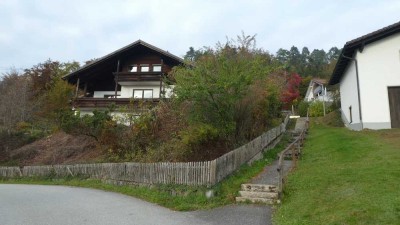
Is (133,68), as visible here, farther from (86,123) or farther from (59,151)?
(86,123)

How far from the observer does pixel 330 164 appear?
44.9 feet

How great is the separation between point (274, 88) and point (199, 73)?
648 centimetres

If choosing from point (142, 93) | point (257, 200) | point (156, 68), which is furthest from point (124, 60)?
point (257, 200)

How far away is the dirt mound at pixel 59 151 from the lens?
81.4 ft

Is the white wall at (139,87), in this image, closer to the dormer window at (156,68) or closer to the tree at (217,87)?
the dormer window at (156,68)

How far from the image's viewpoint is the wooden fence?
12.5 metres

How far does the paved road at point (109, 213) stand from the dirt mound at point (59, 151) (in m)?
10.3

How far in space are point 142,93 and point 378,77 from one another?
68.6ft

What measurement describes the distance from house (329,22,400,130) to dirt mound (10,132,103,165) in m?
17.4

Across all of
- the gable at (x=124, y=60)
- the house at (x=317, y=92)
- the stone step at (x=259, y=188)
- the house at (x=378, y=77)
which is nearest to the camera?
the stone step at (x=259, y=188)

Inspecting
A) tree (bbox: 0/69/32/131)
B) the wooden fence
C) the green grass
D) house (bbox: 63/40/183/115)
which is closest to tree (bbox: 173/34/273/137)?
the wooden fence

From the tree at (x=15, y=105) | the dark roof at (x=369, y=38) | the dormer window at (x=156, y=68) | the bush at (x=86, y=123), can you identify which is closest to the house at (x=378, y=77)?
the dark roof at (x=369, y=38)

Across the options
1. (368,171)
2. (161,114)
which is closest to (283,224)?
(368,171)

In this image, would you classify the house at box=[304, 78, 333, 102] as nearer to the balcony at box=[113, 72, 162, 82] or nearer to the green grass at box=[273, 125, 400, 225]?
the balcony at box=[113, 72, 162, 82]
